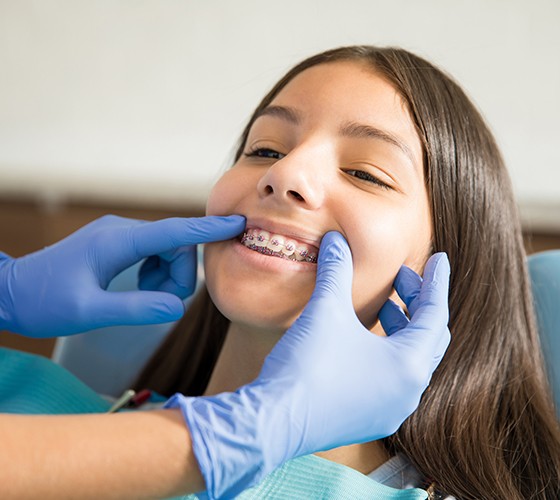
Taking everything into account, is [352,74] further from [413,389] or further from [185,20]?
[185,20]

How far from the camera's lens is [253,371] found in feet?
3.84

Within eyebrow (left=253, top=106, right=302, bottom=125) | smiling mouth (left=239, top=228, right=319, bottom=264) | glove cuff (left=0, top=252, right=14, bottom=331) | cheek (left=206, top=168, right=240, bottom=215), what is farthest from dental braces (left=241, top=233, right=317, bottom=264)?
glove cuff (left=0, top=252, right=14, bottom=331)

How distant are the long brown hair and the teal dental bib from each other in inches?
5.4

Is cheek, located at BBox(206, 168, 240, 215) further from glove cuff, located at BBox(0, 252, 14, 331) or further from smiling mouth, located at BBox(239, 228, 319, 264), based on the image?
glove cuff, located at BBox(0, 252, 14, 331)

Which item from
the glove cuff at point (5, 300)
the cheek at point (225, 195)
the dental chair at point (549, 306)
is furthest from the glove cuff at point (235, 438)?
the dental chair at point (549, 306)

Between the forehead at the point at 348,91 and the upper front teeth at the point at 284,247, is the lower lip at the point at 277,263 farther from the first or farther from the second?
the forehead at the point at 348,91

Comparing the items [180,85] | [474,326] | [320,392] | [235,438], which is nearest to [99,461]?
[235,438]

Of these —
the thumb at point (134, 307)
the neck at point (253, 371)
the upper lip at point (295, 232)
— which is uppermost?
the upper lip at point (295, 232)

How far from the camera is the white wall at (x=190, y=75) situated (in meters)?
1.96

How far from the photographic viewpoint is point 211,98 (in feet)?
7.39

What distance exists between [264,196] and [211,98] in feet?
4.13

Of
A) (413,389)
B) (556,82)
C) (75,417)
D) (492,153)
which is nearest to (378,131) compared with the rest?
(492,153)

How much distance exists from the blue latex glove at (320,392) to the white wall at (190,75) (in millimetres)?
1184

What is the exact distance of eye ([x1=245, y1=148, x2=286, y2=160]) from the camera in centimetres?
119
